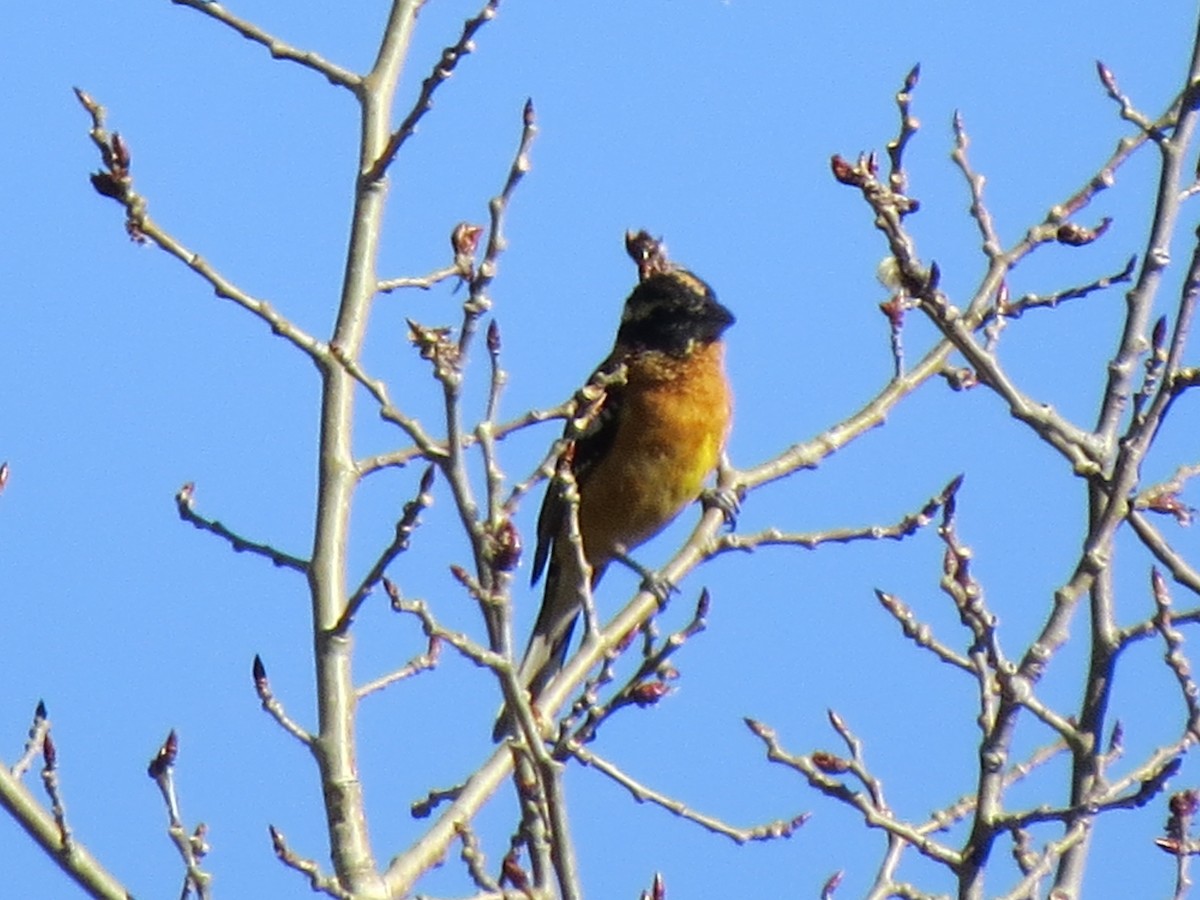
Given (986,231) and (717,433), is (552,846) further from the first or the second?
(717,433)

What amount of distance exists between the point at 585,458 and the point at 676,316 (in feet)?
2.02

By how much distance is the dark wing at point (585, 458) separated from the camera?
7.23m

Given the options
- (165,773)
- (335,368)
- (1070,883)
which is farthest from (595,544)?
(1070,883)

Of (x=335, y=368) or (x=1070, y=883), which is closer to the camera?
(x=1070, y=883)

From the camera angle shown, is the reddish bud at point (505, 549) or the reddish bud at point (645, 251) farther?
the reddish bud at point (645, 251)

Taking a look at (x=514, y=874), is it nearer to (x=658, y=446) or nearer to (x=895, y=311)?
(x=895, y=311)

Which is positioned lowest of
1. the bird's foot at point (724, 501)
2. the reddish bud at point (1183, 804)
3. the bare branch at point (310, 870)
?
the bare branch at point (310, 870)

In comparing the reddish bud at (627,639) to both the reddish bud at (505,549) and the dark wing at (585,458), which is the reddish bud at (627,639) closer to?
the dark wing at (585,458)

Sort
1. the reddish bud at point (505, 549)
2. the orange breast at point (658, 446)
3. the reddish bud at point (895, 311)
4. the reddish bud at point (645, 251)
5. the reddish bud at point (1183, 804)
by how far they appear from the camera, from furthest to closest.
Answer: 1. the orange breast at point (658, 446)
2. the reddish bud at point (645, 251)
3. the reddish bud at point (895, 311)
4. the reddish bud at point (1183, 804)
5. the reddish bud at point (505, 549)

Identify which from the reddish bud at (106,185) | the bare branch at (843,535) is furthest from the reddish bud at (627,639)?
the reddish bud at (106,185)

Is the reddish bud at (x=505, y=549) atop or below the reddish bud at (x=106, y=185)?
below

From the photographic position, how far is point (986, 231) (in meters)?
4.75

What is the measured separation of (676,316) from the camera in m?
7.25

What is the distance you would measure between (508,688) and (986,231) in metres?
1.94
